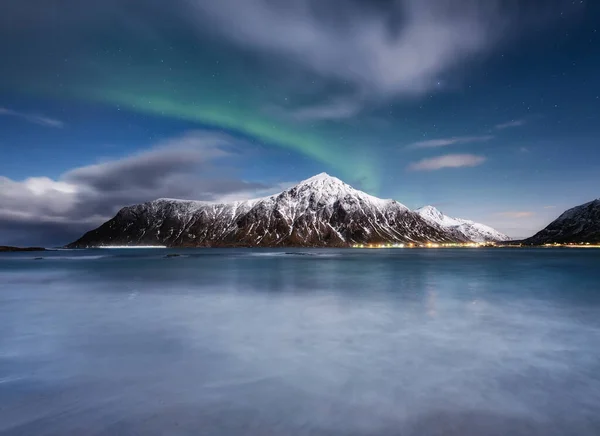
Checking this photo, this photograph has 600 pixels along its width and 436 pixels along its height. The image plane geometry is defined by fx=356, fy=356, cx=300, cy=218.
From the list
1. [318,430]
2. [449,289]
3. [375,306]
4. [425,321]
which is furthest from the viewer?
[449,289]

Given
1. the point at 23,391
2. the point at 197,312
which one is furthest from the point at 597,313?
the point at 23,391

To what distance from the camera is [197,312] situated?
21531 mm

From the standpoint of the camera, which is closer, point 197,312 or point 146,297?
point 197,312

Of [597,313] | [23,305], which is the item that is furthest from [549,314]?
[23,305]

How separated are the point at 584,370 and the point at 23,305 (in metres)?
31.4

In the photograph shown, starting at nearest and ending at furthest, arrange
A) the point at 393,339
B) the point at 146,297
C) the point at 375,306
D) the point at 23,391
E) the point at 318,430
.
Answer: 1. the point at 318,430
2. the point at 23,391
3. the point at 393,339
4. the point at 375,306
5. the point at 146,297

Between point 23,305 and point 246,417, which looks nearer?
point 246,417

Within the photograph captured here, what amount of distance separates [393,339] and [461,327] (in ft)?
14.6

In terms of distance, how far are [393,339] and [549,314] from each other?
1242cm

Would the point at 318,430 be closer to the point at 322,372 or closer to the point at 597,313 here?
the point at 322,372

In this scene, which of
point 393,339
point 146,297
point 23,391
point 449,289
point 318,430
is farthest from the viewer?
point 449,289

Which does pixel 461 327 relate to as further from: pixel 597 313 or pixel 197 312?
pixel 197 312

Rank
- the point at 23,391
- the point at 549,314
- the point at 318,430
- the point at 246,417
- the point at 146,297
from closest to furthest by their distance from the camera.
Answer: the point at 318,430 < the point at 246,417 < the point at 23,391 < the point at 549,314 < the point at 146,297

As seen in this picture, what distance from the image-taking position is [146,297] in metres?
28.1
